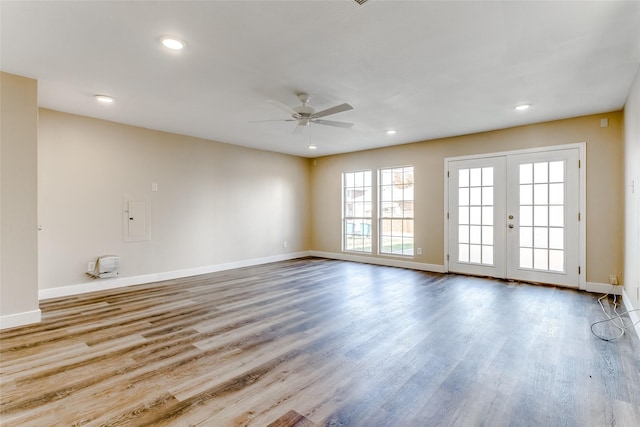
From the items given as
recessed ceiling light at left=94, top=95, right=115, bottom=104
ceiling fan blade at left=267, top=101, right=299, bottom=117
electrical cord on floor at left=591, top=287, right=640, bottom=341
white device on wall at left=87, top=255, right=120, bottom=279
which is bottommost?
electrical cord on floor at left=591, top=287, right=640, bottom=341

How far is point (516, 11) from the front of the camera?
219 centimetres

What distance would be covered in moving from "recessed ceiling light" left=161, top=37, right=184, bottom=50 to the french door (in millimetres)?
4954

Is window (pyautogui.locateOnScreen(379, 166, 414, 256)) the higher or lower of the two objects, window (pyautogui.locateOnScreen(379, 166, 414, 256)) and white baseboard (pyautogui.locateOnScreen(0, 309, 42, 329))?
the higher

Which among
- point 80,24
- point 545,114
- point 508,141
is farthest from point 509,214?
point 80,24

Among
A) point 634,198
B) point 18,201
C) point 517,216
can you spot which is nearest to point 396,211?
point 517,216

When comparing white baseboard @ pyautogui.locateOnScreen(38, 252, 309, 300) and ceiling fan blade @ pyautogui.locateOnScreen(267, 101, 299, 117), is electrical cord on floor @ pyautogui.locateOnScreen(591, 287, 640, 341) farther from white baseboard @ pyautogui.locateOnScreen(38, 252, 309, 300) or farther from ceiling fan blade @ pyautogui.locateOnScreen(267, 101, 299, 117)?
white baseboard @ pyautogui.locateOnScreen(38, 252, 309, 300)

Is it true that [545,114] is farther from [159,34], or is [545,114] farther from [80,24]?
[80,24]

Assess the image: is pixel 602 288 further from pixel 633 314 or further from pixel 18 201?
pixel 18 201

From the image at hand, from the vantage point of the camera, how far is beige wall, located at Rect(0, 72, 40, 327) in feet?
10.4

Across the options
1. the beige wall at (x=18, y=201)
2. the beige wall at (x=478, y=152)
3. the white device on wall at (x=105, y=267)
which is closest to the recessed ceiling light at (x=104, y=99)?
the beige wall at (x=18, y=201)

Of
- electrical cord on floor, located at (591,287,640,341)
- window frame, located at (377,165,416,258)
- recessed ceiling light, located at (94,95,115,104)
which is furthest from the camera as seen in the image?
window frame, located at (377,165,416,258)

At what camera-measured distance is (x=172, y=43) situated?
103 inches

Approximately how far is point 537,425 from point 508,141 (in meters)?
4.69

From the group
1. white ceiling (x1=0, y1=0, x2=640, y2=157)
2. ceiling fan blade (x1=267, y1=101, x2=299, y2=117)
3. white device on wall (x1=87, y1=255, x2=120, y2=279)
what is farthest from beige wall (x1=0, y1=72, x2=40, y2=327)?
ceiling fan blade (x1=267, y1=101, x2=299, y2=117)
